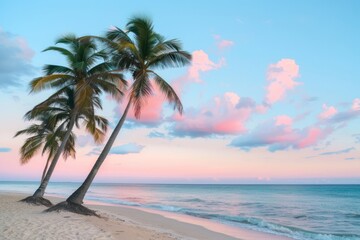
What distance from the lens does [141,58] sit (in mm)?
14172

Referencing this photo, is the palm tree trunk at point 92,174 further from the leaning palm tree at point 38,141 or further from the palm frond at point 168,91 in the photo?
the leaning palm tree at point 38,141

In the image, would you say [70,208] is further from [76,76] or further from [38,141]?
[38,141]

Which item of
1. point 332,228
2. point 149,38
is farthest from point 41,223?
point 332,228

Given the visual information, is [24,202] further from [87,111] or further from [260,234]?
[260,234]

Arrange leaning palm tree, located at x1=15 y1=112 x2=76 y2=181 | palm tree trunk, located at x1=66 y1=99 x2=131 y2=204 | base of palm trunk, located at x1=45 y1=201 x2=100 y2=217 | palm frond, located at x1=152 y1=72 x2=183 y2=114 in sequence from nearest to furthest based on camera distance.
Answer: base of palm trunk, located at x1=45 y1=201 x2=100 y2=217 < palm tree trunk, located at x1=66 y1=99 x2=131 y2=204 < palm frond, located at x1=152 y1=72 x2=183 y2=114 < leaning palm tree, located at x1=15 y1=112 x2=76 y2=181

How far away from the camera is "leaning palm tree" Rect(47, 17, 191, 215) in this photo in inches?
539

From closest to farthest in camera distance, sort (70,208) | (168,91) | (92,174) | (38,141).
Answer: (70,208), (92,174), (168,91), (38,141)

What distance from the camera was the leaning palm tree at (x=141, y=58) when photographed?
13680 millimetres

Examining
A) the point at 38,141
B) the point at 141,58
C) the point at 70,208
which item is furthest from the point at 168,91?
the point at 38,141

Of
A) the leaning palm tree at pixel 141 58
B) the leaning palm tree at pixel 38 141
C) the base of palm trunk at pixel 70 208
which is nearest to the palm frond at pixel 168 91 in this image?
the leaning palm tree at pixel 141 58

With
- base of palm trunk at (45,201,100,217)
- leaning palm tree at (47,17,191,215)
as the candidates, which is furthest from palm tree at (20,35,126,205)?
base of palm trunk at (45,201,100,217)

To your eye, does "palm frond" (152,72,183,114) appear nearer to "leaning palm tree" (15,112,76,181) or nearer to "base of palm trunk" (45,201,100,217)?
"base of palm trunk" (45,201,100,217)

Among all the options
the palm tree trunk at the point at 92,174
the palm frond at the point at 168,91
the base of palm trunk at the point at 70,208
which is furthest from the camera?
the palm frond at the point at 168,91

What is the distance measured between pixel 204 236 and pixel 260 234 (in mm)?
3245
